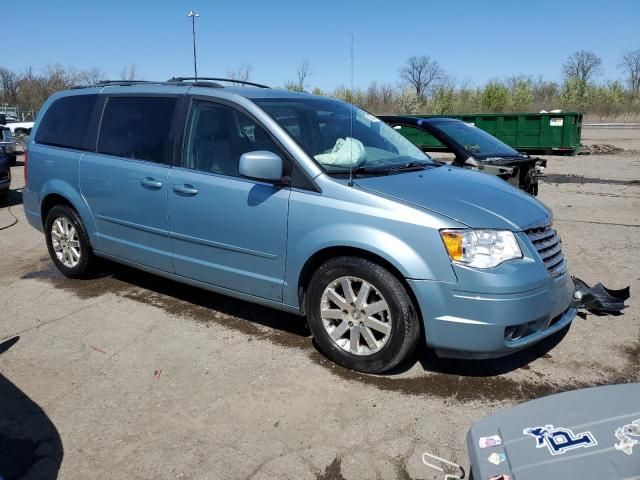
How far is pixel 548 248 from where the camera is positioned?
3611 millimetres

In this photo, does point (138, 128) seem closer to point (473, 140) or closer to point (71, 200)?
point (71, 200)

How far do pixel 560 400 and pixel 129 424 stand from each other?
2.27 meters

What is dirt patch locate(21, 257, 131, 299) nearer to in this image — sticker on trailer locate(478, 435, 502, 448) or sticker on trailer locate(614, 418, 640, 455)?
sticker on trailer locate(478, 435, 502, 448)

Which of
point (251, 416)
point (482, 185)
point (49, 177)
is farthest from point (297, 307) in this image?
point (49, 177)

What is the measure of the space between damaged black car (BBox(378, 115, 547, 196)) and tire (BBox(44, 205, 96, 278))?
4.33 m

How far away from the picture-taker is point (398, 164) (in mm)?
4258

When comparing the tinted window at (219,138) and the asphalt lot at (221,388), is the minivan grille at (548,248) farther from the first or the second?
the tinted window at (219,138)

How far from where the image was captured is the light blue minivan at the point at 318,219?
3281 mm

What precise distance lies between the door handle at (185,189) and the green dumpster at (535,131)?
1700cm

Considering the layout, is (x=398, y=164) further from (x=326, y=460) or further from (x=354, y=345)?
(x=326, y=460)

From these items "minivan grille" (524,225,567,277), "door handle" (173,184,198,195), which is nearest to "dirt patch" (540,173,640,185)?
"minivan grille" (524,225,567,277)

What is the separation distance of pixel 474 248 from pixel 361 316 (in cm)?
85

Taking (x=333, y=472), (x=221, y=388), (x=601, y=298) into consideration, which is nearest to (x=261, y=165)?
(x=221, y=388)

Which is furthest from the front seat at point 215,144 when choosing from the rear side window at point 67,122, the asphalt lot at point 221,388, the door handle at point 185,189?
the rear side window at point 67,122
